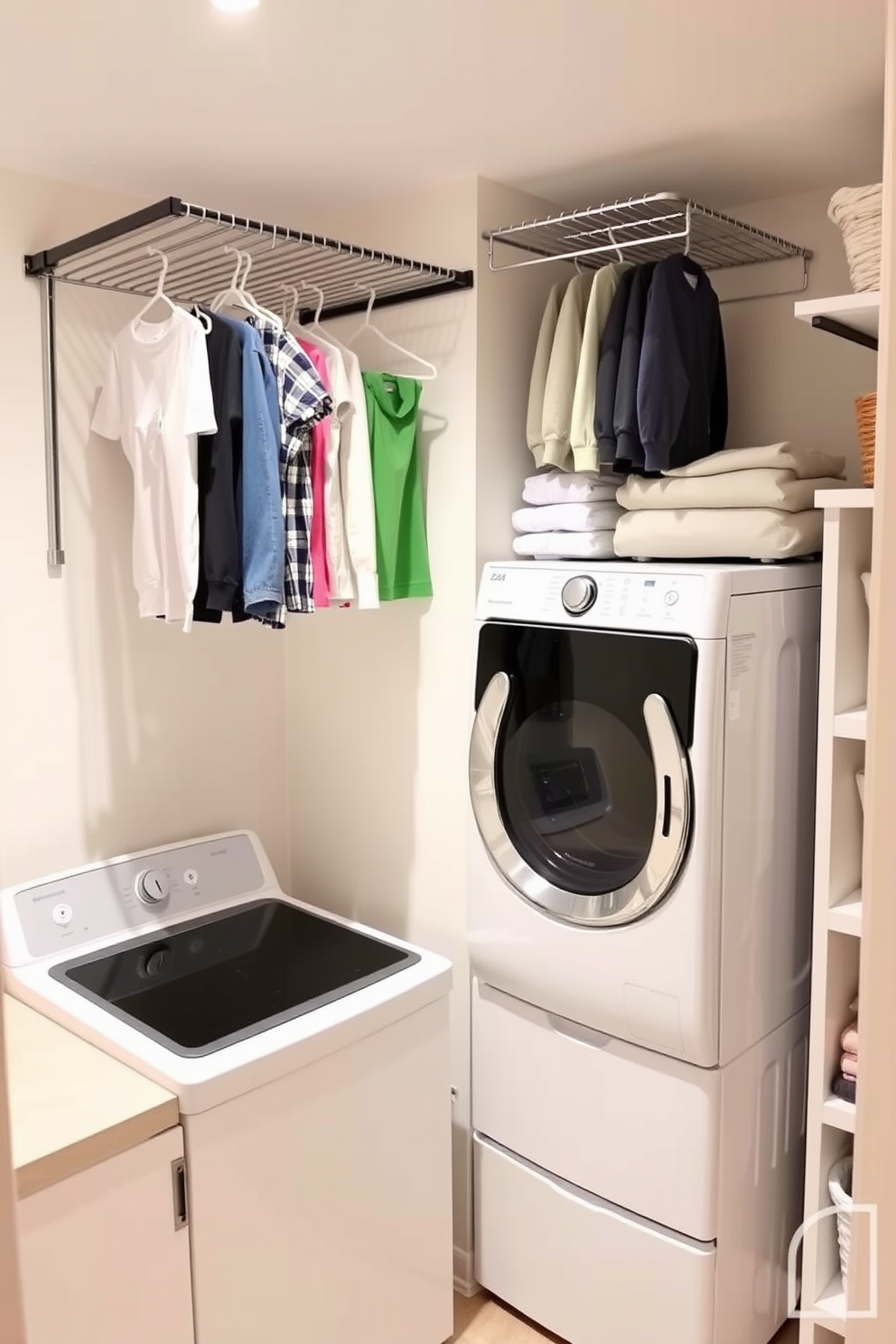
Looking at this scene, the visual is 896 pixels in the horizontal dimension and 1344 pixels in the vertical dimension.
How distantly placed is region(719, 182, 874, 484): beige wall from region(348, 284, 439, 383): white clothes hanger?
718 mm

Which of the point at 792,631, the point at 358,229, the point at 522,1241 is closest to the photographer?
the point at 792,631

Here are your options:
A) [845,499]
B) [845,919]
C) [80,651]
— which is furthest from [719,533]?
[80,651]

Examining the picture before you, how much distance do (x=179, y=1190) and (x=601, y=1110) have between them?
0.82m

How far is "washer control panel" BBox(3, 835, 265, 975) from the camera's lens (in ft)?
6.95

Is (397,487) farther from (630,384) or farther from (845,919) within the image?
(845,919)

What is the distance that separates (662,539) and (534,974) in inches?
35.0

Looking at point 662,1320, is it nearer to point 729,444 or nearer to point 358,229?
point 729,444

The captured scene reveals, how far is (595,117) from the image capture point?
1.89 metres

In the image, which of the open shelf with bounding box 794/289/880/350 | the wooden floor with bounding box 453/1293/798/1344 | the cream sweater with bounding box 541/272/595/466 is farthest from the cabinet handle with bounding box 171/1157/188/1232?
the open shelf with bounding box 794/289/880/350

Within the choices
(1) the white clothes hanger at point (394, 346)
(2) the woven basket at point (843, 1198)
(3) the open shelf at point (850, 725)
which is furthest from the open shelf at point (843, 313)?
(2) the woven basket at point (843, 1198)

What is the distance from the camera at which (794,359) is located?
237cm

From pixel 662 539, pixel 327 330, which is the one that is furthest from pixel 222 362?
pixel 662 539

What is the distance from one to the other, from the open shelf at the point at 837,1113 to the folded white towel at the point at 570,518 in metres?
1.17

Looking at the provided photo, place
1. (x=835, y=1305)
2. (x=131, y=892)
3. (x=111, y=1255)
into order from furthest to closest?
(x=131, y=892) < (x=835, y=1305) < (x=111, y=1255)
